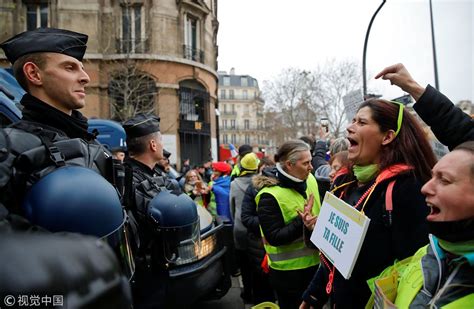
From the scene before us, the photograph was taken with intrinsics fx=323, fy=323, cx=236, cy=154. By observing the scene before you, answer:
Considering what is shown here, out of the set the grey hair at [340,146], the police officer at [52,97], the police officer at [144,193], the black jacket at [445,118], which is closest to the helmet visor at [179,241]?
the police officer at [144,193]

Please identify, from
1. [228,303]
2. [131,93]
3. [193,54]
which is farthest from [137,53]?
[228,303]

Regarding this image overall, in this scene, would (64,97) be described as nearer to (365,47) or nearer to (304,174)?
(304,174)

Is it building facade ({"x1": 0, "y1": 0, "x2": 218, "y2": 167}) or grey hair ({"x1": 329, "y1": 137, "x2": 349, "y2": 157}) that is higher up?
building facade ({"x1": 0, "y1": 0, "x2": 218, "y2": 167})

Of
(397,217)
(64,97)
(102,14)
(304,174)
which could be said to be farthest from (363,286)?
(102,14)

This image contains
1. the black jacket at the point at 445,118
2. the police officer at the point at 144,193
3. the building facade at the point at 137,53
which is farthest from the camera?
the building facade at the point at 137,53

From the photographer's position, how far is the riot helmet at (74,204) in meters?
1.09

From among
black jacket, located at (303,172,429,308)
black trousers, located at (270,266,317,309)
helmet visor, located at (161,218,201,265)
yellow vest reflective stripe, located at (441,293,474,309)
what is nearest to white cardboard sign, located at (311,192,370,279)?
black jacket, located at (303,172,429,308)

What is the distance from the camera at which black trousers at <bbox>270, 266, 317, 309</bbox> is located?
109 inches

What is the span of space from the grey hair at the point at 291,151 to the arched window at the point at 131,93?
1721 cm

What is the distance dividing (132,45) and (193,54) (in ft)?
14.8

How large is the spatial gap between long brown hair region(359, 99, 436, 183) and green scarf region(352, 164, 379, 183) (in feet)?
0.17

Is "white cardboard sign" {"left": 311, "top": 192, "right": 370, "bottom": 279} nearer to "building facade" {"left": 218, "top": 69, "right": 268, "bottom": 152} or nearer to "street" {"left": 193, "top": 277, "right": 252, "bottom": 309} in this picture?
"street" {"left": 193, "top": 277, "right": 252, "bottom": 309}

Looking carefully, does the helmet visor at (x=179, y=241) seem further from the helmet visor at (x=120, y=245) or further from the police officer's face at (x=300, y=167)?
the police officer's face at (x=300, y=167)

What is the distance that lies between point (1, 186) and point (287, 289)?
7.68 ft
